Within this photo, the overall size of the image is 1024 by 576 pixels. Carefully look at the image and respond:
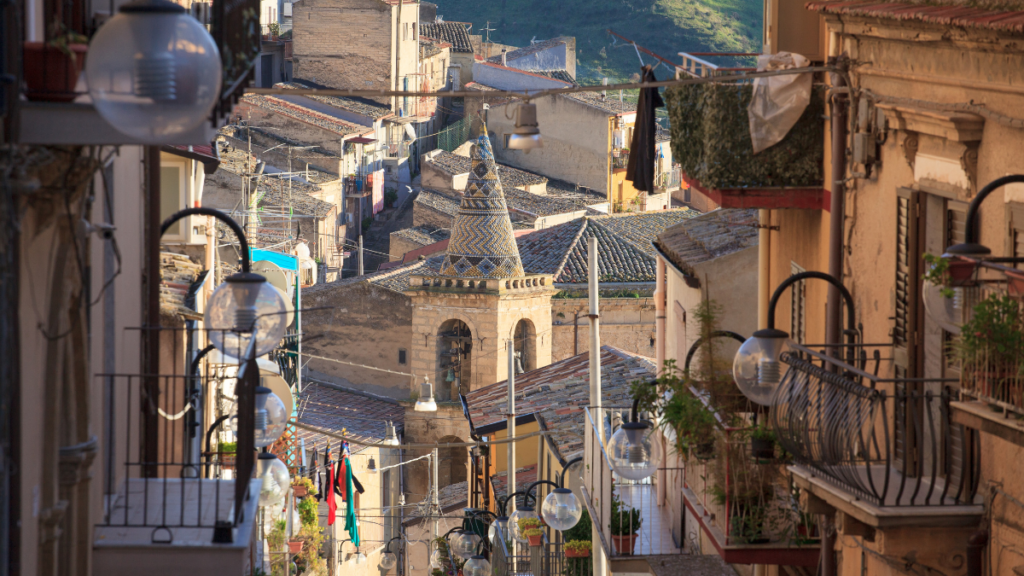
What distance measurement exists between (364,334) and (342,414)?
12.9ft

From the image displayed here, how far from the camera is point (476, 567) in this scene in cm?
2117

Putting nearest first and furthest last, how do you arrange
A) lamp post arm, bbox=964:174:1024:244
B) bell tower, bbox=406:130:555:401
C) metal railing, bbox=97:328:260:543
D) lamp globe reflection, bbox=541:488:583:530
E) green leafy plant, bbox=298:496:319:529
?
lamp post arm, bbox=964:174:1024:244 → metal railing, bbox=97:328:260:543 → lamp globe reflection, bbox=541:488:583:530 → green leafy plant, bbox=298:496:319:529 → bell tower, bbox=406:130:555:401

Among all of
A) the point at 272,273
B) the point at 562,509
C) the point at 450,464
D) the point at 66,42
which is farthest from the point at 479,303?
the point at 66,42

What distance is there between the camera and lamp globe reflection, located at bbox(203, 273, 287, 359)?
25.3 ft

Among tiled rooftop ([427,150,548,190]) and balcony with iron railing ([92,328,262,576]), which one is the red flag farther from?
tiled rooftop ([427,150,548,190])

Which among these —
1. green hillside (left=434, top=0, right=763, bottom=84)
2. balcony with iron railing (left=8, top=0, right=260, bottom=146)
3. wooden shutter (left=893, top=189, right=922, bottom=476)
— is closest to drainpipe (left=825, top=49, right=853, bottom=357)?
wooden shutter (left=893, top=189, right=922, bottom=476)

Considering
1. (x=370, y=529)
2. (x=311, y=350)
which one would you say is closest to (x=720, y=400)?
(x=370, y=529)

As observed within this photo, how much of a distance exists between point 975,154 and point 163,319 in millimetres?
7969

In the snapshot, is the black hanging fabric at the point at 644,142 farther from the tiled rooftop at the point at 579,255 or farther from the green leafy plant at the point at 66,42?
the tiled rooftop at the point at 579,255

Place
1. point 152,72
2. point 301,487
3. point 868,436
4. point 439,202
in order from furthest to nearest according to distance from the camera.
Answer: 1. point 439,202
2. point 301,487
3. point 868,436
4. point 152,72

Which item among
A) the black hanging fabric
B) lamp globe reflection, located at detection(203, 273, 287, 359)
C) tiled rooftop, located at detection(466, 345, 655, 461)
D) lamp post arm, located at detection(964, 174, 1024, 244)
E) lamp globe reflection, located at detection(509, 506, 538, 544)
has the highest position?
the black hanging fabric

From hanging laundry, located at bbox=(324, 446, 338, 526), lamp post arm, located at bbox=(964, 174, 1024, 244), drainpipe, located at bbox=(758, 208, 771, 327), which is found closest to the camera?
lamp post arm, located at bbox=(964, 174, 1024, 244)

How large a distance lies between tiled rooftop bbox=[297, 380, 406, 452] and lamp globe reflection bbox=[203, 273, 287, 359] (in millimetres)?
25632

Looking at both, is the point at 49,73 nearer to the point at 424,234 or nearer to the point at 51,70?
the point at 51,70
